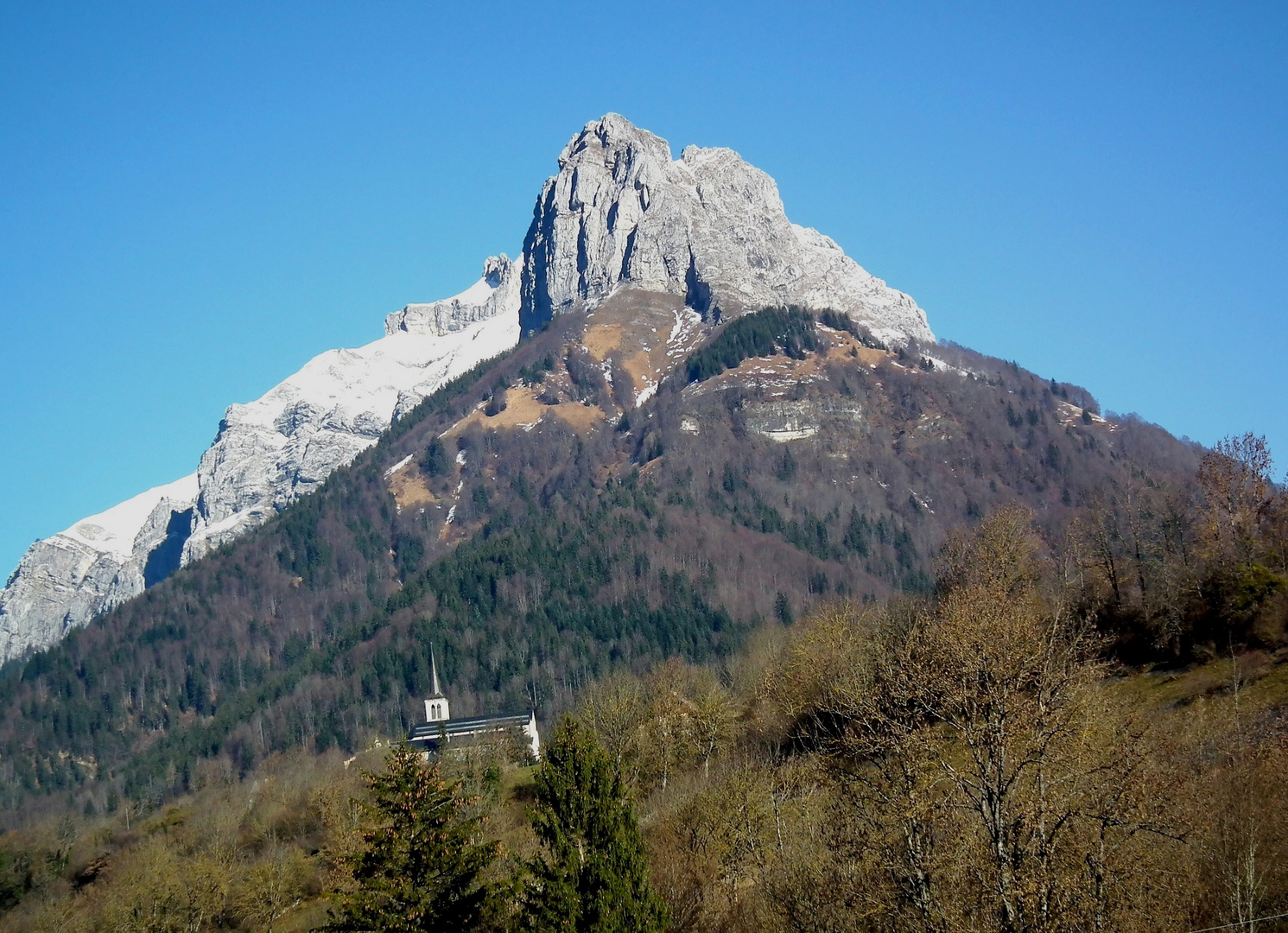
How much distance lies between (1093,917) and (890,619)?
50.6m

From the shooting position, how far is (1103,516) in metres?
81.1

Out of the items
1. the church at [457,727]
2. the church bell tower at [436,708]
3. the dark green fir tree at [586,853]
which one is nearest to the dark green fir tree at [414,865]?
the dark green fir tree at [586,853]

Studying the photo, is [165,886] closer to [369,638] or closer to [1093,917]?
[1093,917]

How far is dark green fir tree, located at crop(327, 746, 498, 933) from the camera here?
39906 millimetres

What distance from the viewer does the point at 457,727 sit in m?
135

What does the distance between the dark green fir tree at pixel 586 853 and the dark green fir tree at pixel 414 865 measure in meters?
2.37

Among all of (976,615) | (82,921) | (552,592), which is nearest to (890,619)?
(976,615)

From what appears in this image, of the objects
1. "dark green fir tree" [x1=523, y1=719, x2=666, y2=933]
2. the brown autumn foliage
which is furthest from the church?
"dark green fir tree" [x1=523, y1=719, x2=666, y2=933]

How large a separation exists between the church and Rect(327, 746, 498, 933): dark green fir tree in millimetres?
38403

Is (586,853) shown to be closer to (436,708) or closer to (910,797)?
(910,797)

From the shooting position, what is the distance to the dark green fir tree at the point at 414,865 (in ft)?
131

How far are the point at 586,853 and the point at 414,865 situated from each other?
625 cm

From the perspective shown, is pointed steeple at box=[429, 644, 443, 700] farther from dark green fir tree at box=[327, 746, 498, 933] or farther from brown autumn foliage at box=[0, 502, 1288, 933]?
dark green fir tree at box=[327, 746, 498, 933]

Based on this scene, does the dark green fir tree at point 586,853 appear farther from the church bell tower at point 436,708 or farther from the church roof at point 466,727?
the church bell tower at point 436,708
